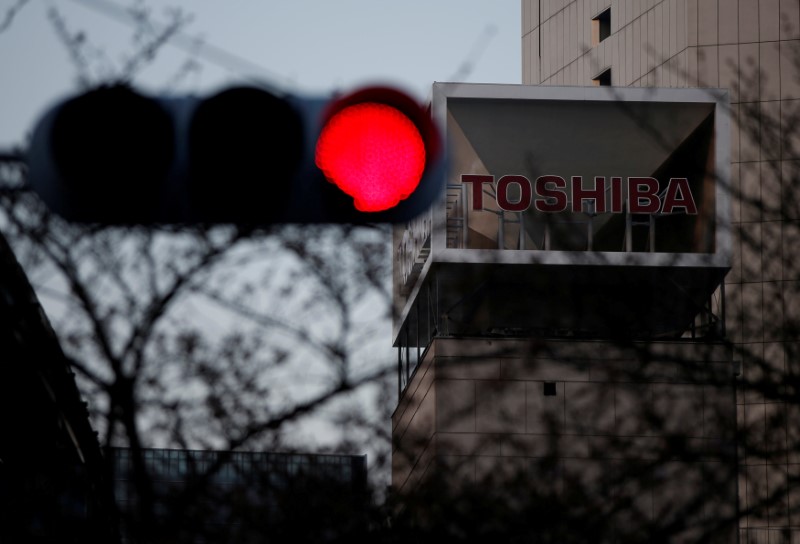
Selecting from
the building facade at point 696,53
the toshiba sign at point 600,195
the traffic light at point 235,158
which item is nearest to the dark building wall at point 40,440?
the traffic light at point 235,158

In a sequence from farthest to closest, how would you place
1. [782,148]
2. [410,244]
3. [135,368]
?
[410,244] < [782,148] < [135,368]

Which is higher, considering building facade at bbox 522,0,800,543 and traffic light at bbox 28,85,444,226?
building facade at bbox 522,0,800,543

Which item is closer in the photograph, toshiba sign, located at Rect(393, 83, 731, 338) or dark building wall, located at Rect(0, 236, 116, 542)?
dark building wall, located at Rect(0, 236, 116, 542)

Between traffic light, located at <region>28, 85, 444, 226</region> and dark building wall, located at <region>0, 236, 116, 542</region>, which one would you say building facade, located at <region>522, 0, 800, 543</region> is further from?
traffic light, located at <region>28, 85, 444, 226</region>

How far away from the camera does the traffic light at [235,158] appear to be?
14.3 feet

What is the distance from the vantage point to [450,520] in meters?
12.0

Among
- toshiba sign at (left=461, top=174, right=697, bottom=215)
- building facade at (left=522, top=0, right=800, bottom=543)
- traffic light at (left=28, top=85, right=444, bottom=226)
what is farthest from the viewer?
building facade at (left=522, top=0, right=800, bottom=543)

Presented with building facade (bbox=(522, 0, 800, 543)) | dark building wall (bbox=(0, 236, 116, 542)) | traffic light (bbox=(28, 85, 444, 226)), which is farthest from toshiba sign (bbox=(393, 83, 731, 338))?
traffic light (bbox=(28, 85, 444, 226))

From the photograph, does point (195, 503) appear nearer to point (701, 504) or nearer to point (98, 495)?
point (98, 495)

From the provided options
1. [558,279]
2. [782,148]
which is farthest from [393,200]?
[558,279]

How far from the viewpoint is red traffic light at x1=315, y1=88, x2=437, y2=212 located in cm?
438

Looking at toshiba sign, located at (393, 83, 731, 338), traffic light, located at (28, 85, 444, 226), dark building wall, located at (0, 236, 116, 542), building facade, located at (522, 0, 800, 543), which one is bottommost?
dark building wall, located at (0, 236, 116, 542)

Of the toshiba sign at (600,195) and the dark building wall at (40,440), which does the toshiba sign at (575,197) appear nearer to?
the toshiba sign at (600,195)

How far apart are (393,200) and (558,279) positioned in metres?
37.8
